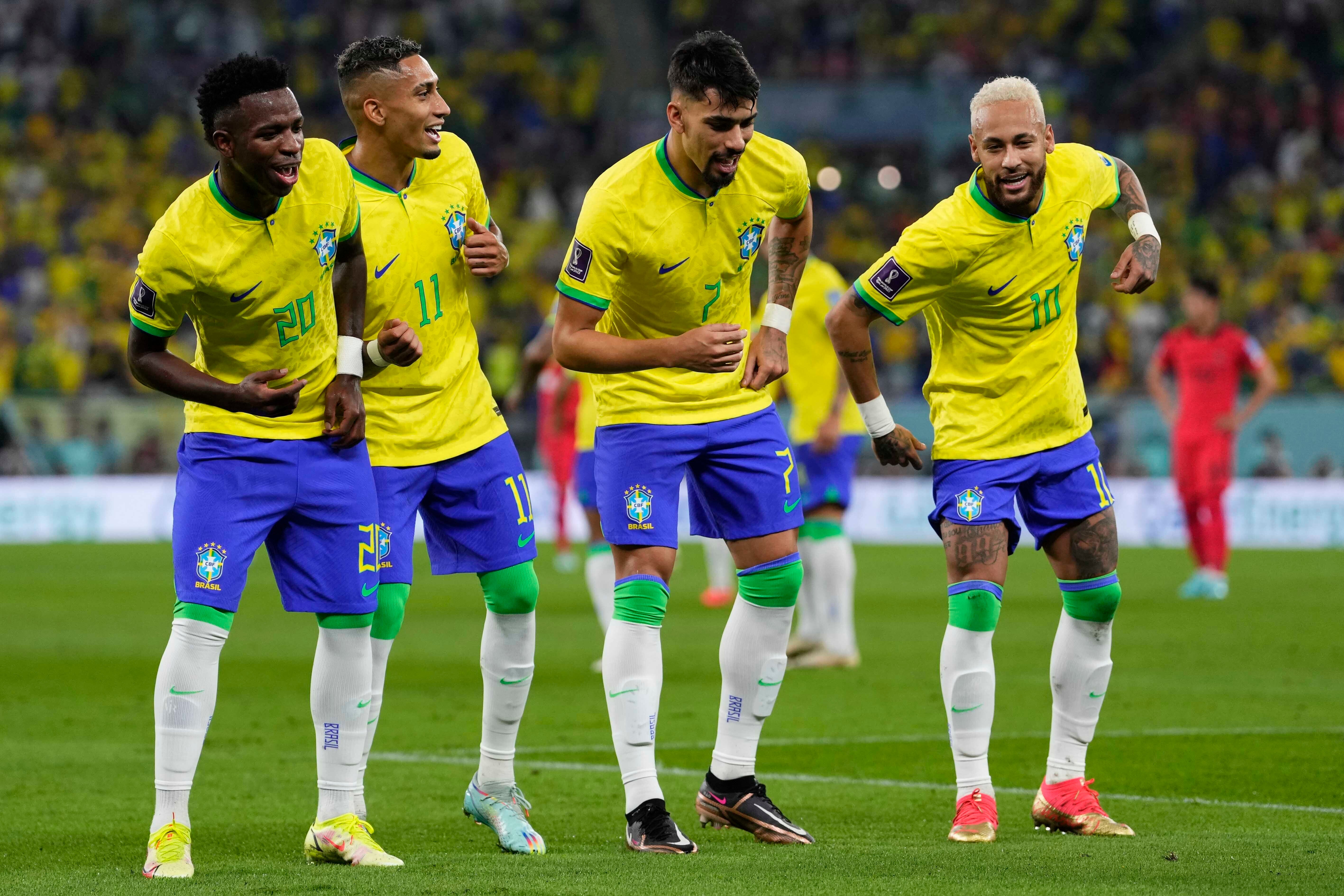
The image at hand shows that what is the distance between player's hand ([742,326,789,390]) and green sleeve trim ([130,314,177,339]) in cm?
170

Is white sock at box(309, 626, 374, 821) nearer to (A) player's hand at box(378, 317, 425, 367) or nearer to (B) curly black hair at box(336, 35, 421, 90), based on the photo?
(A) player's hand at box(378, 317, 425, 367)

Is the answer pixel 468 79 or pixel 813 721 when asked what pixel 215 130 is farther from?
pixel 468 79

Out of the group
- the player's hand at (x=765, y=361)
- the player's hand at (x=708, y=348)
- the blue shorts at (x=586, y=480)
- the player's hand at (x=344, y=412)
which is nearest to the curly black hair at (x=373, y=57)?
the player's hand at (x=344, y=412)

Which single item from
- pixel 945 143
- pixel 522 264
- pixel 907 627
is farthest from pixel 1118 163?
pixel 945 143

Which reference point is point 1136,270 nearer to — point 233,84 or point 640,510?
point 640,510

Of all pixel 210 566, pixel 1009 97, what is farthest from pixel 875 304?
pixel 210 566

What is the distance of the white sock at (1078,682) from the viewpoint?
19.6ft

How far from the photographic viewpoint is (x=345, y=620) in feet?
17.9

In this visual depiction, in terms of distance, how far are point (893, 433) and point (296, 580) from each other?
193 cm

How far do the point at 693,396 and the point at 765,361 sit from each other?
266 millimetres

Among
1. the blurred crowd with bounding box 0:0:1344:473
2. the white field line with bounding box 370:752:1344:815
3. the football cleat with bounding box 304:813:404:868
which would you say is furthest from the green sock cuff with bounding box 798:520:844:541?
the blurred crowd with bounding box 0:0:1344:473

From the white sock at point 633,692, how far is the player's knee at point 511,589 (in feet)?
0.95

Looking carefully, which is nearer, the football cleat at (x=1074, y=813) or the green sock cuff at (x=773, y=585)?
the football cleat at (x=1074, y=813)

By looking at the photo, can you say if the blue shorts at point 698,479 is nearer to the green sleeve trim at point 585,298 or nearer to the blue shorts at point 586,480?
the green sleeve trim at point 585,298
